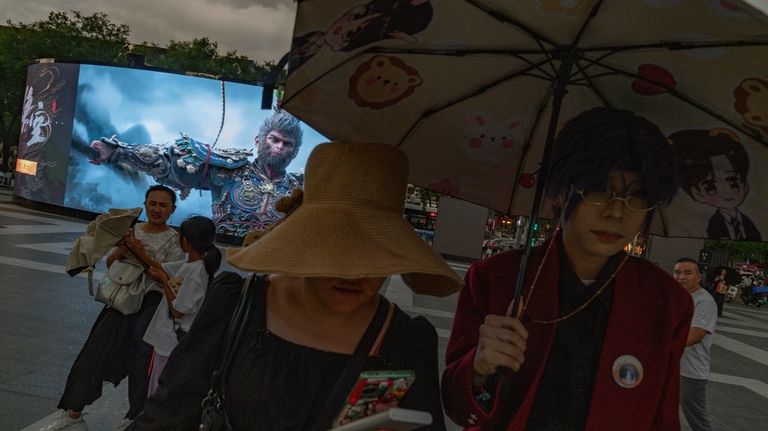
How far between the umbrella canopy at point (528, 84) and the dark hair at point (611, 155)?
10 centimetres

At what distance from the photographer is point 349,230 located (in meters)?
1.26

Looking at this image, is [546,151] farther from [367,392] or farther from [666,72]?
[367,392]

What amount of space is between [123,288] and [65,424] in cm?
87

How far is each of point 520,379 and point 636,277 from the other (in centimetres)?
47

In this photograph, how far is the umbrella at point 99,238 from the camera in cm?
327

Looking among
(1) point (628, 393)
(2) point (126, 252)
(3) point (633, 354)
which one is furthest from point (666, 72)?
(2) point (126, 252)

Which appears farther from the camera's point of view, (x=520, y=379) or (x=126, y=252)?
(x=126, y=252)

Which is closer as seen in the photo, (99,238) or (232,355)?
(232,355)

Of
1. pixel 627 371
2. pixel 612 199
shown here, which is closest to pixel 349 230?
pixel 612 199

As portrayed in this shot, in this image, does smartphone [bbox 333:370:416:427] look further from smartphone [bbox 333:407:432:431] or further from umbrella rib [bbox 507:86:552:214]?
umbrella rib [bbox 507:86:552:214]

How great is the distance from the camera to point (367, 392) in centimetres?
107

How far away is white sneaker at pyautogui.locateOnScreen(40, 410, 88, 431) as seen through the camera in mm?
3132

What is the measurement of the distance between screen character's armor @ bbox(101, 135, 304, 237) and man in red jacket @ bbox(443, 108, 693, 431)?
15390 mm

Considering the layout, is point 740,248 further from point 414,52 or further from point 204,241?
point 414,52
